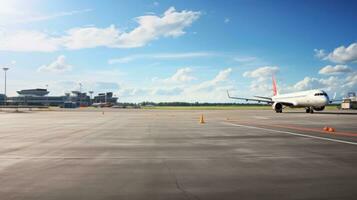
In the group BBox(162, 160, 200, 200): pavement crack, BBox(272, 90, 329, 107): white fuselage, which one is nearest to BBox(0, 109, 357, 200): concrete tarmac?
BBox(162, 160, 200, 200): pavement crack

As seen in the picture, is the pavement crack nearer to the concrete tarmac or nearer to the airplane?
the concrete tarmac

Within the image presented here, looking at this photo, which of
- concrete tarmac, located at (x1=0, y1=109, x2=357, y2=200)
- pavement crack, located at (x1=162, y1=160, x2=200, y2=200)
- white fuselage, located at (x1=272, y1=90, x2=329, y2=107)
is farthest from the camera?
white fuselage, located at (x1=272, y1=90, x2=329, y2=107)

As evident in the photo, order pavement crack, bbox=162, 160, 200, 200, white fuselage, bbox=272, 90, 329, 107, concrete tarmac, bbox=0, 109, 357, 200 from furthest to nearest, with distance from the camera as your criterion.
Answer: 1. white fuselage, bbox=272, 90, 329, 107
2. concrete tarmac, bbox=0, 109, 357, 200
3. pavement crack, bbox=162, 160, 200, 200

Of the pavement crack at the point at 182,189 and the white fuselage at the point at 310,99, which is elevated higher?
the white fuselage at the point at 310,99

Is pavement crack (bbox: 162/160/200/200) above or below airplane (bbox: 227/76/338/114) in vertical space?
below

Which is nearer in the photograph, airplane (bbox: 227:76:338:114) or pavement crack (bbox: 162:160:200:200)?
pavement crack (bbox: 162:160:200:200)

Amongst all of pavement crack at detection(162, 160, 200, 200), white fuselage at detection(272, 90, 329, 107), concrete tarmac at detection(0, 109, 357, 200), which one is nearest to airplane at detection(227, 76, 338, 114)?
white fuselage at detection(272, 90, 329, 107)

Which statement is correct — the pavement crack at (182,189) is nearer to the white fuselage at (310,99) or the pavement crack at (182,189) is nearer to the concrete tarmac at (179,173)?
the concrete tarmac at (179,173)

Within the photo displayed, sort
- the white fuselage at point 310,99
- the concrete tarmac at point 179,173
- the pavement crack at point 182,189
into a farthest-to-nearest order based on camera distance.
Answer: the white fuselage at point 310,99
the concrete tarmac at point 179,173
the pavement crack at point 182,189

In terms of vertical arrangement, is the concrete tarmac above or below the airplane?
below

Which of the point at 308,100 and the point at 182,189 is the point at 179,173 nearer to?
the point at 182,189

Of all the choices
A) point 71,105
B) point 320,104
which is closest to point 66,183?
point 320,104

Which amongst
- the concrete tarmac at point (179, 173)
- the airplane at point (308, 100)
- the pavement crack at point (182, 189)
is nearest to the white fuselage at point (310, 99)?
the airplane at point (308, 100)

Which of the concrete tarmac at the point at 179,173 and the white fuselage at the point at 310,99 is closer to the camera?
the concrete tarmac at the point at 179,173
